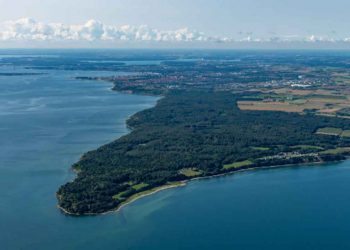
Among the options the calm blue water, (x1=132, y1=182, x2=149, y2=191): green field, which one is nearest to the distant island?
(x1=132, y1=182, x2=149, y2=191): green field

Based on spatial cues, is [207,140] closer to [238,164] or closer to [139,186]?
[238,164]

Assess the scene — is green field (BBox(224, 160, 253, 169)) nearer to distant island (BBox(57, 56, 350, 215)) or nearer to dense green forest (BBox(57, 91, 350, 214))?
dense green forest (BBox(57, 91, 350, 214))

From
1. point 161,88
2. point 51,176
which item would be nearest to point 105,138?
point 51,176

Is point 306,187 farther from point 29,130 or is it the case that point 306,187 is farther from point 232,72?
point 232,72

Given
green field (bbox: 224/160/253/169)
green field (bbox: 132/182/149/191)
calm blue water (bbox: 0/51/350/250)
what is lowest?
calm blue water (bbox: 0/51/350/250)

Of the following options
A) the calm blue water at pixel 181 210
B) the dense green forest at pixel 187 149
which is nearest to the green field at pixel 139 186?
the dense green forest at pixel 187 149
